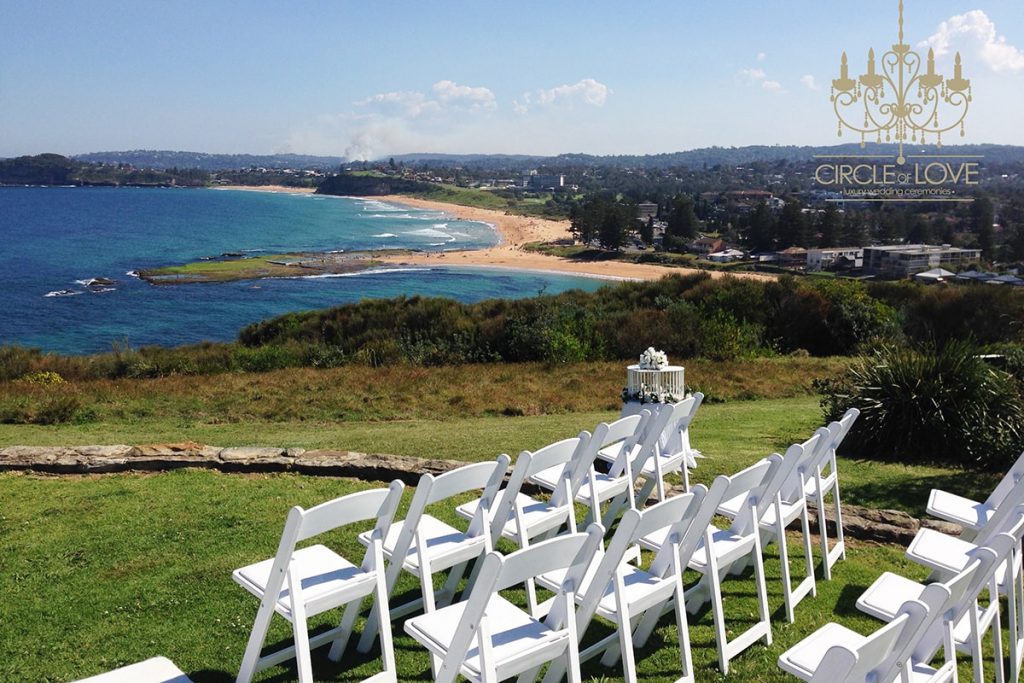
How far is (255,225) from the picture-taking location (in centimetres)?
11556

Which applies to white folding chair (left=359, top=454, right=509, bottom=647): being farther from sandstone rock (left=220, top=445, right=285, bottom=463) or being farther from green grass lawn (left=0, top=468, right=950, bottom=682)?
sandstone rock (left=220, top=445, right=285, bottom=463)

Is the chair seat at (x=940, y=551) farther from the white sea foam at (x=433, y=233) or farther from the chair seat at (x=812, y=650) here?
the white sea foam at (x=433, y=233)

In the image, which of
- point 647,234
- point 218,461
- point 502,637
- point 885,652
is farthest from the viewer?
point 647,234

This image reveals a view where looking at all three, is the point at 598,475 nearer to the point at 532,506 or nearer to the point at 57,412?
the point at 532,506

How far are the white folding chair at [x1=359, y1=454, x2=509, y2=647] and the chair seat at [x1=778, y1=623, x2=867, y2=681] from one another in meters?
1.69

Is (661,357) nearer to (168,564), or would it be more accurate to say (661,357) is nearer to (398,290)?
(168,564)

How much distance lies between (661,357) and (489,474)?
4615 millimetres

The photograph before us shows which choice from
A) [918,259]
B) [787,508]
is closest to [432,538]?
[787,508]

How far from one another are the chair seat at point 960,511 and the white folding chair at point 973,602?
42.9 inches

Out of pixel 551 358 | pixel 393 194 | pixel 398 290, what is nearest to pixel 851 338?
pixel 551 358

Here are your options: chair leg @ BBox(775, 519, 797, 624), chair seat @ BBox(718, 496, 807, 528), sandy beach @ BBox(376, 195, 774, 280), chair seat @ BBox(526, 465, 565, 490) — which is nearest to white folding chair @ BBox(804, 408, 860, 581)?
chair seat @ BBox(718, 496, 807, 528)

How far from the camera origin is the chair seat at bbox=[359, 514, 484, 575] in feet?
13.8

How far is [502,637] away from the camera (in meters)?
3.31

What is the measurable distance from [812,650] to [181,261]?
80584 millimetres
